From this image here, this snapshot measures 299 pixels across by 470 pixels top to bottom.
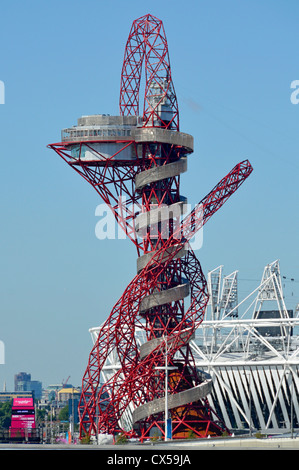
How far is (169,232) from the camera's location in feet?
447

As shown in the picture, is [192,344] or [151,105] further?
[192,344]

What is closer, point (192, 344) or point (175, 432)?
point (175, 432)

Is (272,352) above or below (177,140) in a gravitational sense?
below

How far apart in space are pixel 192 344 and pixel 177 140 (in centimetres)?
4914

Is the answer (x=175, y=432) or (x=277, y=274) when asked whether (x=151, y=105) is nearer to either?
(x=175, y=432)

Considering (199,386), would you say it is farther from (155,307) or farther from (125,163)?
(125,163)

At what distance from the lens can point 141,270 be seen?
136 m

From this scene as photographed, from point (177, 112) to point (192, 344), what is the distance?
48.8 m
